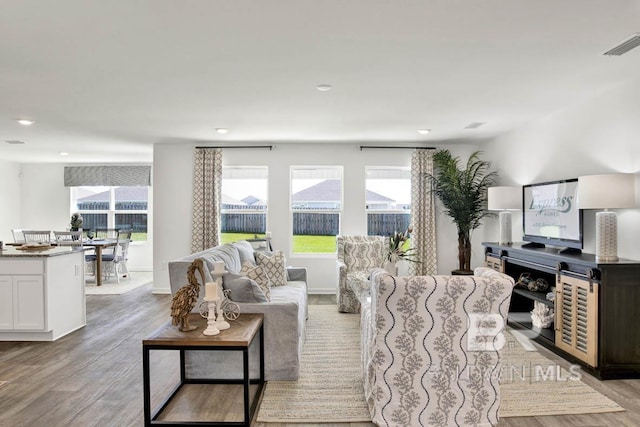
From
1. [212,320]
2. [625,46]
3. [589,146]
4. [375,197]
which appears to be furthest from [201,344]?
[375,197]

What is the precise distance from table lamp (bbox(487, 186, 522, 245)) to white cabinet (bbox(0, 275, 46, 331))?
16.7 ft

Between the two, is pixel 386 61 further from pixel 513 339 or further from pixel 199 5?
pixel 513 339

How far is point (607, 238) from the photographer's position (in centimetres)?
330

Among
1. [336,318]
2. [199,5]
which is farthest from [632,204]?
[199,5]

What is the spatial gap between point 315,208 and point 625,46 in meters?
4.70

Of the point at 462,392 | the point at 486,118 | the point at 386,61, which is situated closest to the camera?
the point at 462,392

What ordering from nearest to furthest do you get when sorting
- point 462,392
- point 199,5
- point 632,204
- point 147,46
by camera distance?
point 199,5 < point 462,392 < point 147,46 < point 632,204

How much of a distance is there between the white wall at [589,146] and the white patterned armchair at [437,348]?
2.08 m

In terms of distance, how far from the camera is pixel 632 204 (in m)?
3.35

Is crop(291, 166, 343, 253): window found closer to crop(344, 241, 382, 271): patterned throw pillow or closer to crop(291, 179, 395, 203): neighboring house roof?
crop(291, 179, 395, 203): neighboring house roof

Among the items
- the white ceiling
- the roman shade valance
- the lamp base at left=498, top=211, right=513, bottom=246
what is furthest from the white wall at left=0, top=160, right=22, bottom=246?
the lamp base at left=498, top=211, right=513, bottom=246

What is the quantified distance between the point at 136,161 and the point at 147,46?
22.4 feet

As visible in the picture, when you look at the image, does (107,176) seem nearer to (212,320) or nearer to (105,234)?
(105,234)

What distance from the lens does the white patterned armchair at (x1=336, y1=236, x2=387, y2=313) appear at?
526 centimetres
